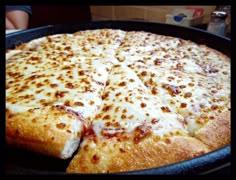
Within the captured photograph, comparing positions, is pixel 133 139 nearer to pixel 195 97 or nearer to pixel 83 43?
pixel 195 97

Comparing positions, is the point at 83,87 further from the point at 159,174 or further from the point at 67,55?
the point at 159,174

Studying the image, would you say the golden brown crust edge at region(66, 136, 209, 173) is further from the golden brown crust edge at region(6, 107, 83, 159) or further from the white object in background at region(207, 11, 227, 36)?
the white object in background at region(207, 11, 227, 36)

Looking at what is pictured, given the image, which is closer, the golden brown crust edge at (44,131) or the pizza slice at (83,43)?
the golden brown crust edge at (44,131)

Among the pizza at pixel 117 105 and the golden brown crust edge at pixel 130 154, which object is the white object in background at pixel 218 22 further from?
the golden brown crust edge at pixel 130 154

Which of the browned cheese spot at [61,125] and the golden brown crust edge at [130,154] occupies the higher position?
the browned cheese spot at [61,125]

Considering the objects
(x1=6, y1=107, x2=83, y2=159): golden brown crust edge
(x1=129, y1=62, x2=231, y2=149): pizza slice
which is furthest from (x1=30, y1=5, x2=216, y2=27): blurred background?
(x1=6, y1=107, x2=83, y2=159): golden brown crust edge

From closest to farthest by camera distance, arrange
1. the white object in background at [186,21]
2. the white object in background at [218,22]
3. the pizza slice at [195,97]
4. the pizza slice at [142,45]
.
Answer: the pizza slice at [195,97] < the pizza slice at [142,45] < the white object in background at [218,22] < the white object in background at [186,21]

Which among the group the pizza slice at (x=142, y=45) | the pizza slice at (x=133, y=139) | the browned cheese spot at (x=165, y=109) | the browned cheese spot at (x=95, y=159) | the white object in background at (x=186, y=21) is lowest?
the browned cheese spot at (x=95, y=159)

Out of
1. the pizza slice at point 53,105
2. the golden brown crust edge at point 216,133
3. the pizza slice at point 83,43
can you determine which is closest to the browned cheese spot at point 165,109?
the golden brown crust edge at point 216,133
